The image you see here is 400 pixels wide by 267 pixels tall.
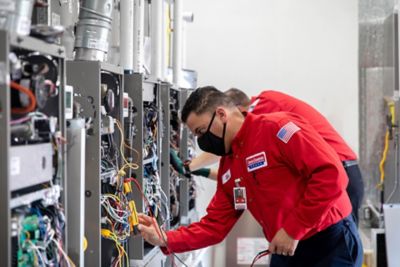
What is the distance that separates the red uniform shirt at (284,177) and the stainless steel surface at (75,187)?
65 centimetres

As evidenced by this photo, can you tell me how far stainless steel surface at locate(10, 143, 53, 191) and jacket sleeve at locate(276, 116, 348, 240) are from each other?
933mm

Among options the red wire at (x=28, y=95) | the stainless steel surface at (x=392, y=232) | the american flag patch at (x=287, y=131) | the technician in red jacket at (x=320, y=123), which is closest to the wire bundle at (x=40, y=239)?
the red wire at (x=28, y=95)

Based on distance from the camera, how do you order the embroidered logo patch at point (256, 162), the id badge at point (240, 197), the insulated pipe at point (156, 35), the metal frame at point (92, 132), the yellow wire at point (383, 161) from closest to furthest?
the metal frame at point (92, 132)
the embroidered logo patch at point (256, 162)
the id badge at point (240, 197)
the insulated pipe at point (156, 35)
the yellow wire at point (383, 161)

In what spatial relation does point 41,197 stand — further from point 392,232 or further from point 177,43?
point 392,232

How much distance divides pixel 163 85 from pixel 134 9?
492 millimetres

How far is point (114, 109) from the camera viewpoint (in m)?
2.35

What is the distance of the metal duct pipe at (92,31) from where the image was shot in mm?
2301

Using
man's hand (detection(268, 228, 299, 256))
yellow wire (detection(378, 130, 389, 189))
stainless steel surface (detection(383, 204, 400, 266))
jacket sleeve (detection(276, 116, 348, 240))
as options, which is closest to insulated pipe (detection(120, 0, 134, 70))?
jacket sleeve (detection(276, 116, 348, 240))

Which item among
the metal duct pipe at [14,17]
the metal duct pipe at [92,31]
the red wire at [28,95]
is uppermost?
the metal duct pipe at [92,31]

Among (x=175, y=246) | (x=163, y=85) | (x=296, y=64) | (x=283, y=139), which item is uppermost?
(x=296, y=64)

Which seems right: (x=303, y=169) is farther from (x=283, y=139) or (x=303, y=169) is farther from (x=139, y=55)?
(x=139, y=55)

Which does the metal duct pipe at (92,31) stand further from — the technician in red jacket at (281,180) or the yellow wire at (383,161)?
the yellow wire at (383,161)

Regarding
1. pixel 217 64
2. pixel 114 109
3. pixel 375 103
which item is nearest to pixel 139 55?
pixel 114 109

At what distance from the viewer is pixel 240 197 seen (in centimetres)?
235
